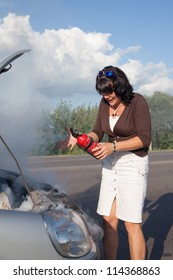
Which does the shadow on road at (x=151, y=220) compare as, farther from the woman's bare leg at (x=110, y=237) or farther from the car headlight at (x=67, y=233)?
the car headlight at (x=67, y=233)

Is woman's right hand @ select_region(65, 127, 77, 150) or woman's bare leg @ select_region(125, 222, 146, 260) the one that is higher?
woman's right hand @ select_region(65, 127, 77, 150)

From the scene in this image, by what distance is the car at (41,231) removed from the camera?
2.21 metres

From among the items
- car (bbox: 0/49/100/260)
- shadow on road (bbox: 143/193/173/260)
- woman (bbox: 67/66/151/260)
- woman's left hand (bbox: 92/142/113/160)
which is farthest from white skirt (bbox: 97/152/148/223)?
shadow on road (bbox: 143/193/173/260)

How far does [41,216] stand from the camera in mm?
2383

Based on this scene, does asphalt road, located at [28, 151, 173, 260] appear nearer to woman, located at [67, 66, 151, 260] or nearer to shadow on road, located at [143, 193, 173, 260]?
shadow on road, located at [143, 193, 173, 260]

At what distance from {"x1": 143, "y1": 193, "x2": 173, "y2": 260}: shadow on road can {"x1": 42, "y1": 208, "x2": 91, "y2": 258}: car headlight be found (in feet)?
6.97

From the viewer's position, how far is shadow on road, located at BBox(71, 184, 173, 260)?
15.6ft

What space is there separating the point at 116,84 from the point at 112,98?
0.13 m

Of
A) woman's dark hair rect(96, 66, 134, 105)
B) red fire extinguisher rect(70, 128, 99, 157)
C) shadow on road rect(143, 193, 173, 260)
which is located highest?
woman's dark hair rect(96, 66, 134, 105)

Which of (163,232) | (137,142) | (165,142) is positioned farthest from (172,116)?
(137,142)

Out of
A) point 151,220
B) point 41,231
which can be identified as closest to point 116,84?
point 41,231

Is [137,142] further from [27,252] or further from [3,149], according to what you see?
[27,252]

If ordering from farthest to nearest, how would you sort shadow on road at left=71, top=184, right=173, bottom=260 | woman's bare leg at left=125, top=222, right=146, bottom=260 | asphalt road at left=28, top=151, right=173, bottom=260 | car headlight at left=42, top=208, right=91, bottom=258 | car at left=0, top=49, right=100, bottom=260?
shadow on road at left=71, top=184, right=173, bottom=260 < asphalt road at left=28, top=151, right=173, bottom=260 < woman's bare leg at left=125, top=222, right=146, bottom=260 < car headlight at left=42, top=208, right=91, bottom=258 < car at left=0, top=49, right=100, bottom=260

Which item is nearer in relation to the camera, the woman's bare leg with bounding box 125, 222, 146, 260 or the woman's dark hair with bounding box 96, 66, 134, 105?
the woman's dark hair with bounding box 96, 66, 134, 105
